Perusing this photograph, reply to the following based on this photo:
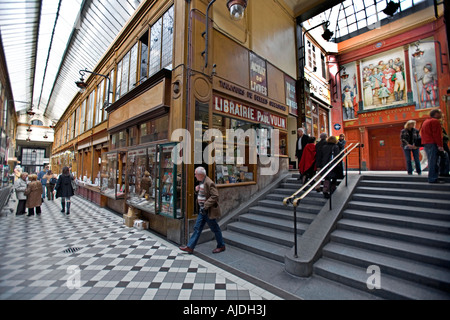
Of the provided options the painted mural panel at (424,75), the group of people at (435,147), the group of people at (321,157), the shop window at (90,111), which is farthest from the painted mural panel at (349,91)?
the shop window at (90,111)

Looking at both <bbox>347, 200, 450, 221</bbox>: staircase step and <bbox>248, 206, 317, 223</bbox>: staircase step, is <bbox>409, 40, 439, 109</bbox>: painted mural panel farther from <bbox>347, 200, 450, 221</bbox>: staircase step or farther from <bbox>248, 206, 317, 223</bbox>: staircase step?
<bbox>248, 206, 317, 223</bbox>: staircase step

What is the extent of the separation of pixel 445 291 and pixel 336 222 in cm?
164

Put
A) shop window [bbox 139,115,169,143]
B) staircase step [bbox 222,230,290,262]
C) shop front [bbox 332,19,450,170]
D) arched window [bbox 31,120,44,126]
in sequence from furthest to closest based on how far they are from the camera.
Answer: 1. arched window [bbox 31,120,44,126]
2. shop front [bbox 332,19,450,170]
3. shop window [bbox 139,115,169,143]
4. staircase step [bbox 222,230,290,262]

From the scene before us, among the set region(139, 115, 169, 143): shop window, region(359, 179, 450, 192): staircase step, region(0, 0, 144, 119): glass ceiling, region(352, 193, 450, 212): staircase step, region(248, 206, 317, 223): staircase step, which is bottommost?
region(248, 206, 317, 223): staircase step

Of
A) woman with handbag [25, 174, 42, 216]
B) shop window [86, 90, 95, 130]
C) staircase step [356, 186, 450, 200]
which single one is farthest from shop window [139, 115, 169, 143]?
shop window [86, 90, 95, 130]

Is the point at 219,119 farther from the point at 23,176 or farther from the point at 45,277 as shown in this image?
the point at 23,176

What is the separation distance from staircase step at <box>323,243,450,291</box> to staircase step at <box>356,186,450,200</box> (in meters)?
1.99

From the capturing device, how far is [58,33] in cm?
1053

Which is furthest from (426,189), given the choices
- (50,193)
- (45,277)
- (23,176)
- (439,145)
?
(50,193)

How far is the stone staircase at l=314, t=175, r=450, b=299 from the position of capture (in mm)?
2527

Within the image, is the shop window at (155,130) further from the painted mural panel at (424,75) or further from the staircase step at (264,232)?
the painted mural panel at (424,75)

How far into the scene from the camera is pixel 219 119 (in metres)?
5.63

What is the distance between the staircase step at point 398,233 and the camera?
3.01 meters

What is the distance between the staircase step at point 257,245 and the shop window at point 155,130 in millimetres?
3062
